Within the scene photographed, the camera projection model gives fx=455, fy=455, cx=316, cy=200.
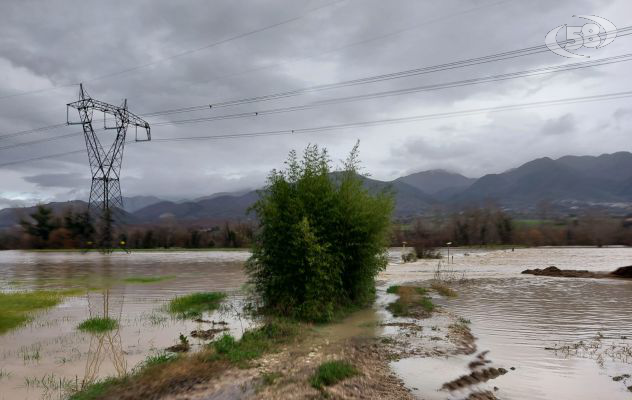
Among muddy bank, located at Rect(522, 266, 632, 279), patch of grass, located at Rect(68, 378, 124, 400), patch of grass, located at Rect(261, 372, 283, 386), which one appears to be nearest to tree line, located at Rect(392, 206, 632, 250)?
muddy bank, located at Rect(522, 266, 632, 279)

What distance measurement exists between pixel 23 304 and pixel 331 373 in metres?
18.0

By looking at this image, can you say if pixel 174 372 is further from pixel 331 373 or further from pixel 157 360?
pixel 331 373

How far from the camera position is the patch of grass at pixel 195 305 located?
17891mm

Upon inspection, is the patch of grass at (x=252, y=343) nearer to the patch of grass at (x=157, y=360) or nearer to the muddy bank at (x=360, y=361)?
the muddy bank at (x=360, y=361)

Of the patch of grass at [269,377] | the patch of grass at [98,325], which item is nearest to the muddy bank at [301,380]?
the patch of grass at [269,377]

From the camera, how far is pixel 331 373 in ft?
30.3

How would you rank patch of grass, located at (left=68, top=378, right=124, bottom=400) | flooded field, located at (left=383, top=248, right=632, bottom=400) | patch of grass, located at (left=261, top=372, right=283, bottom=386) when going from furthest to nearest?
flooded field, located at (left=383, top=248, right=632, bottom=400)
patch of grass, located at (left=261, top=372, right=283, bottom=386)
patch of grass, located at (left=68, top=378, right=124, bottom=400)

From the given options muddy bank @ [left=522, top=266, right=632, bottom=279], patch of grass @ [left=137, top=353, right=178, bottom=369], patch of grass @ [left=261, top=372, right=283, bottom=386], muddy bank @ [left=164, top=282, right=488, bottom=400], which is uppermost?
patch of grass @ [left=137, top=353, right=178, bottom=369]

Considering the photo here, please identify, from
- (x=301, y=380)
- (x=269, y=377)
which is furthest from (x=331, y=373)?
(x=269, y=377)

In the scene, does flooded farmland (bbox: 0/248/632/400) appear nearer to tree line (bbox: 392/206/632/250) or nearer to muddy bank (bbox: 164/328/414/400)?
muddy bank (bbox: 164/328/414/400)

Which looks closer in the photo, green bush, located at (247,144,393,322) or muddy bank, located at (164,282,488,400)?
muddy bank, located at (164,282,488,400)

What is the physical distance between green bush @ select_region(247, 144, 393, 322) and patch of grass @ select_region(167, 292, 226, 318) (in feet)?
8.70

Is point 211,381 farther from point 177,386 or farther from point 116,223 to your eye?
point 116,223

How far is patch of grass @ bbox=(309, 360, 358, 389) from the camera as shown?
29.1 ft
